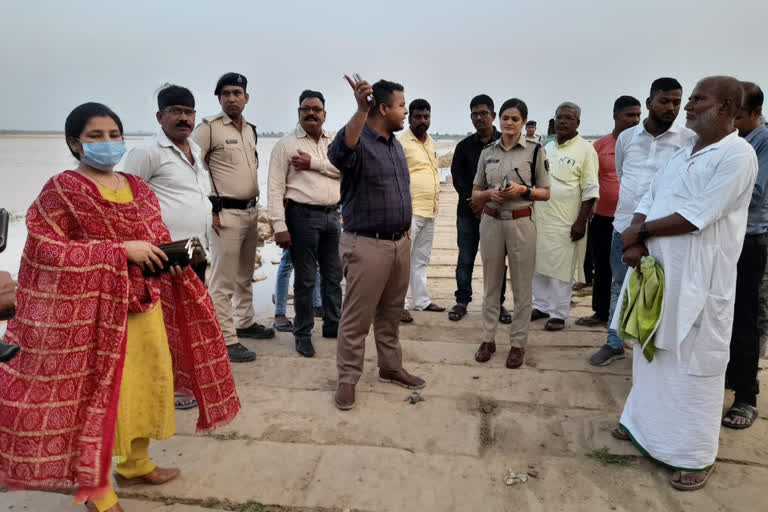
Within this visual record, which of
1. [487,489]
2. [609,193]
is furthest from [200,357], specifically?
[609,193]

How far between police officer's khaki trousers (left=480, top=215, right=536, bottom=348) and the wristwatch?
43.1 inches

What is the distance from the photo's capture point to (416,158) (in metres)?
5.04

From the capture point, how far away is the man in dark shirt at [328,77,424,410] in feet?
10.6

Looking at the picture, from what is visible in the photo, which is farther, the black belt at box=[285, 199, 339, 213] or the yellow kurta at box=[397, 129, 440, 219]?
the yellow kurta at box=[397, 129, 440, 219]

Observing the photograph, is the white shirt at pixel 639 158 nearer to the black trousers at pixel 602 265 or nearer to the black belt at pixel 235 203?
the black trousers at pixel 602 265

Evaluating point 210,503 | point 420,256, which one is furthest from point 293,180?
point 210,503

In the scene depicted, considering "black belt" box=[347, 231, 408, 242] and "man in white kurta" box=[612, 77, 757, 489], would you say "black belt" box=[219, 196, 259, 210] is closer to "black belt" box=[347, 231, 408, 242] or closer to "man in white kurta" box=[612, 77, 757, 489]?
"black belt" box=[347, 231, 408, 242]

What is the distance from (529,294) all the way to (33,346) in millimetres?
3081

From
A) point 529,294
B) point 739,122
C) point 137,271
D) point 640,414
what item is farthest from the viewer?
point 529,294

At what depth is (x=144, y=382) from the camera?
7.70ft

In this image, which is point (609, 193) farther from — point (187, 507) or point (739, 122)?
point (187, 507)

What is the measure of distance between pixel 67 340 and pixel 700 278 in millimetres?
2756

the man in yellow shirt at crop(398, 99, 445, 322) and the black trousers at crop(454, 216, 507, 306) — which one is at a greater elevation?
the man in yellow shirt at crop(398, 99, 445, 322)

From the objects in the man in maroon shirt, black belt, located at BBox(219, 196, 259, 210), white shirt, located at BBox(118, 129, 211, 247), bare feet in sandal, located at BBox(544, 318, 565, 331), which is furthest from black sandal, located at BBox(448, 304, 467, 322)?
white shirt, located at BBox(118, 129, 211, 247)
